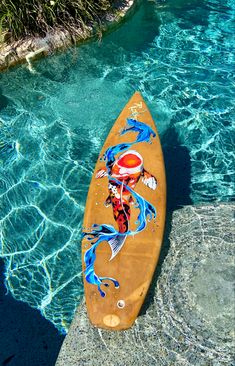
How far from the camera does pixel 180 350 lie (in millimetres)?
4633

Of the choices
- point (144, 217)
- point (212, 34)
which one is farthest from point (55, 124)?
point (212, 34)

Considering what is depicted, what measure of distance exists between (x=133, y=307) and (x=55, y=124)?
381cm

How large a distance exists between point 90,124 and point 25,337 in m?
3.63

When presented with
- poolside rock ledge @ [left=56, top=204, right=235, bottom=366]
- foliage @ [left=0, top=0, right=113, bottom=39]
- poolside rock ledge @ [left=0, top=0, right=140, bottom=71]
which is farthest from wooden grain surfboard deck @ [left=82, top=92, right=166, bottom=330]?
foliage @ [left=0, top=0, right=113, bottom=39]

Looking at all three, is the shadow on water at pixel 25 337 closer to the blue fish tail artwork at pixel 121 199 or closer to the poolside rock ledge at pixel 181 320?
the poolside rock ledge at pixel 181 320

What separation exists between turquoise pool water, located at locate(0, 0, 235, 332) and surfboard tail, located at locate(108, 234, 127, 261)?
2.66 feet

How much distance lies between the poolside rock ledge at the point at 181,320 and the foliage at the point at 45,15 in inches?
206

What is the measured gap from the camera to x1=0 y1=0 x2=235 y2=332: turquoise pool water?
588 centimetres

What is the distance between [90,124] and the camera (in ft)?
24.3

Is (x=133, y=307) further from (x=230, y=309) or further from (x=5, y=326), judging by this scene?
(x=5, y=326)

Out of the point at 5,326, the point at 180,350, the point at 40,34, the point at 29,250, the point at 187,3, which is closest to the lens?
the point at 180,350

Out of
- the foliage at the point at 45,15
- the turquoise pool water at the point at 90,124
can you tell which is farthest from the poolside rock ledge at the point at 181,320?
the foliage at the point at 45,15

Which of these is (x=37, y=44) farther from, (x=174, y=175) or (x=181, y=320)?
(x=181, y=320)

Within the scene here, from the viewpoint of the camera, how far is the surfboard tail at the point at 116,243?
5.04 m
